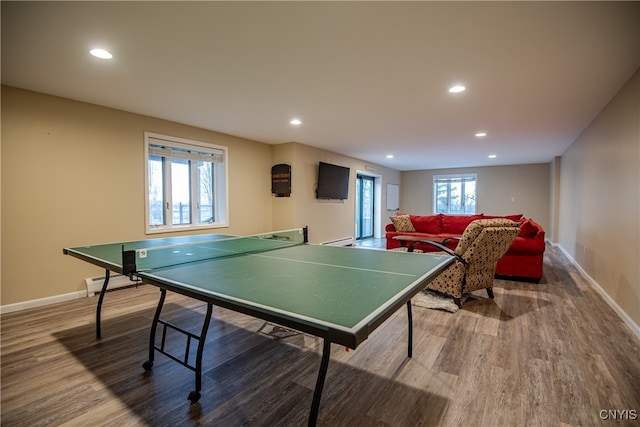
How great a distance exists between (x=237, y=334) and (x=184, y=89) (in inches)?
101

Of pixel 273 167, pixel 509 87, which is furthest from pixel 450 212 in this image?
pixel 509 87

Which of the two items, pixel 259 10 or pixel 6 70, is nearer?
pixel 259 10

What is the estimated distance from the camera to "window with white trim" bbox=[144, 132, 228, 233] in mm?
4406

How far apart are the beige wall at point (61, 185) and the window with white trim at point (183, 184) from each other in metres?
0.22

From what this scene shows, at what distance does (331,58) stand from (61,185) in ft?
11.1

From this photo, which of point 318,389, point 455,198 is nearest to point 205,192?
point 318,389

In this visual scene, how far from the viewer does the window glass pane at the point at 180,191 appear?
4.70m

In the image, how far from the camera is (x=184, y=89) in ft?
10.5

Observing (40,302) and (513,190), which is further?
(513,190)

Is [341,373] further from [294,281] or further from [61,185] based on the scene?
[61,185]

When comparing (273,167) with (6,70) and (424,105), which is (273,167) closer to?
(424,105)

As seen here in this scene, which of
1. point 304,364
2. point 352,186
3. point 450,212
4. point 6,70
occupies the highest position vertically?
point 6,70

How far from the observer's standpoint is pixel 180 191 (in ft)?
15.8

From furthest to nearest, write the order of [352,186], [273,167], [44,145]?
1. [352,186]
2. [273,167]
3. [44,145]
